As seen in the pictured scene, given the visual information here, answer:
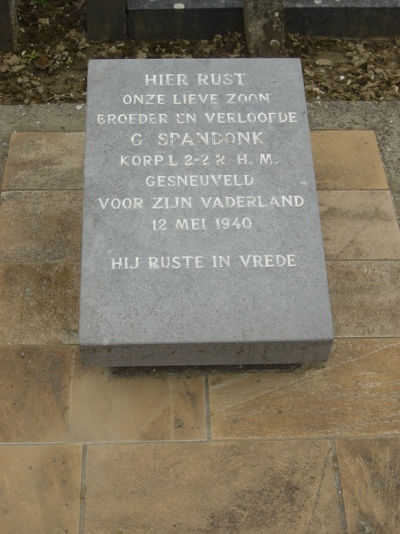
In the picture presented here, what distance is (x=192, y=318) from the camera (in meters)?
3.87

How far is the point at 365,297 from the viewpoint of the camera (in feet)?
15.4

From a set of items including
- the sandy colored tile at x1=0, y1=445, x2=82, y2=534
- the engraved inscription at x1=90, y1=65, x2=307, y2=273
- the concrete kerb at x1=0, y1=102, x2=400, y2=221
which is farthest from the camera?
the concrete kerb at x1=0, y1=102, x2=400, y2=221

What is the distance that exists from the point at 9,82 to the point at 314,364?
373cm

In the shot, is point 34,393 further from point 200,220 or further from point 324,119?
point 324,119

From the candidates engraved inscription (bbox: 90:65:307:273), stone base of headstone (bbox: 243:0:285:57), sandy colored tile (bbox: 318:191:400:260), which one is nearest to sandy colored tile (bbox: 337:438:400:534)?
engraved inscription (bbox: 90:65:307:273)

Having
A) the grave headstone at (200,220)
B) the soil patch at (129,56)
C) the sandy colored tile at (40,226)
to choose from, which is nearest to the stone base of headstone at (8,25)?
the soil patch at (129,56)

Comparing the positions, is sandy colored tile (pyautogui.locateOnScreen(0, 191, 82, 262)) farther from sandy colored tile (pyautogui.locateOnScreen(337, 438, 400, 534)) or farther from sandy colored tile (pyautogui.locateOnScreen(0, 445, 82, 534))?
sandy colored tile (pyautogui.locateOnScreen(337, 438, 400, 534))

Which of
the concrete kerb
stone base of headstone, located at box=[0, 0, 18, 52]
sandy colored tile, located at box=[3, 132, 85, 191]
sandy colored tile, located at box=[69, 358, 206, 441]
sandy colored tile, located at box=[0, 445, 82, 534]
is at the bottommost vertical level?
sandy colored tile, located at box=[0, 445, 82, 534]

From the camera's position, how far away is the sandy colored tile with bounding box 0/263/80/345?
4484 millimetres

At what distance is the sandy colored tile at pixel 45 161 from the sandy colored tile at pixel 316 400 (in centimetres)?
196

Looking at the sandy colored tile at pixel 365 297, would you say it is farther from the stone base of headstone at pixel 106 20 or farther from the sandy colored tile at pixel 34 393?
the stone base of headstone at pixel 106 20

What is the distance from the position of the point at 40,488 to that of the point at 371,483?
1.79 metres

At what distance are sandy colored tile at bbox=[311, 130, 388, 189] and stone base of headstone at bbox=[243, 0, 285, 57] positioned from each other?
1079 millimetres

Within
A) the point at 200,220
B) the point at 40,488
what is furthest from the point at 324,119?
the point at 40,488
